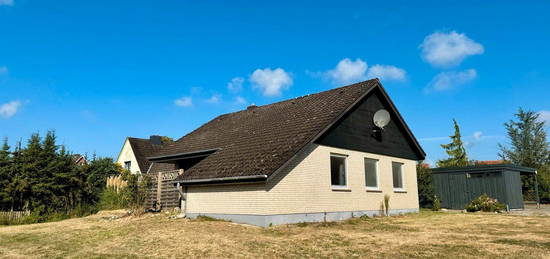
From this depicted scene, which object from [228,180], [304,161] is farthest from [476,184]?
[228,180]

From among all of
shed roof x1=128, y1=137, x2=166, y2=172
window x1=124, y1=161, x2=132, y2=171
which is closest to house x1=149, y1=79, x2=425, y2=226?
shed roof x1=128, y1=137, x2=166, y2=172

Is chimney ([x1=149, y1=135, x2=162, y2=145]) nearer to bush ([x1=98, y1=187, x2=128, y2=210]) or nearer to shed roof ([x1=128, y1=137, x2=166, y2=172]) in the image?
shed roof ([x1=128, y1=137, x2=166, y2=172])

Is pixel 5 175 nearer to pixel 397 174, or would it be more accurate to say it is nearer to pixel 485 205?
pixel 397 174

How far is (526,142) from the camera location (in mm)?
46406

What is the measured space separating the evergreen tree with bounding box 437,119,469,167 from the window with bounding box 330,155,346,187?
100ft

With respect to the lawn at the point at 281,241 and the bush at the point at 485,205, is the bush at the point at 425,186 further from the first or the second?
the lawn at the point at 281,241

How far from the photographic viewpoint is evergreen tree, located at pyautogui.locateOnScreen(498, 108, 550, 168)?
44844 mm

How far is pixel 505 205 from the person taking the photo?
20297 millimetres

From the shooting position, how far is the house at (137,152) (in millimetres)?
35062

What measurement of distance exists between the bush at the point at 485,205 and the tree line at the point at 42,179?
20284 mm

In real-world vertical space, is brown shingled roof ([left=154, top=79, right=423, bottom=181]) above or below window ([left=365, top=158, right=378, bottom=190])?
above

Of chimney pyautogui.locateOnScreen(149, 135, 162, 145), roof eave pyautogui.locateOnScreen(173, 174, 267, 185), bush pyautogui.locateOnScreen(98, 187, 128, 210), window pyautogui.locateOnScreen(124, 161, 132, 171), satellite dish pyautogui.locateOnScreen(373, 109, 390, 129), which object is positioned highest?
chimney pyautogui.locateOnScreen(149, 135, 162, 145)

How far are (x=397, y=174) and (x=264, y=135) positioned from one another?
7.95m

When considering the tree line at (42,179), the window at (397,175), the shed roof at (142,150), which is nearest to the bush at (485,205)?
the window at (397,175)
